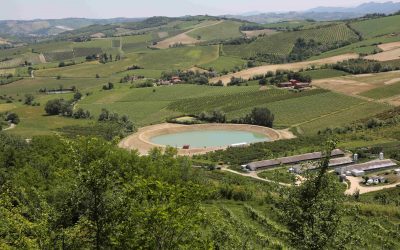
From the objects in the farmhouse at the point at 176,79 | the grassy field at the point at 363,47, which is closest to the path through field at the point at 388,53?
the grassy field at the point at 363,47

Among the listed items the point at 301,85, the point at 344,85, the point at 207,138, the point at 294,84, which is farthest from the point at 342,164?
the point at 294,84

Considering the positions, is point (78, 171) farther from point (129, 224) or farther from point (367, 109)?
point (367, 109)

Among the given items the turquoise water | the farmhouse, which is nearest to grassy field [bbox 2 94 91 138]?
the turquoise water

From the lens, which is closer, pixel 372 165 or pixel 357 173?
pixel 357 173

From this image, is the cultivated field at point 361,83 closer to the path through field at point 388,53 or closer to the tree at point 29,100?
the path through field at point 388,53

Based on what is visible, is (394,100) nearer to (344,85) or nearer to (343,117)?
(344,85)
